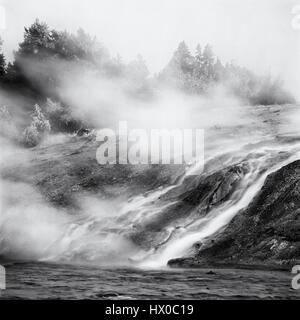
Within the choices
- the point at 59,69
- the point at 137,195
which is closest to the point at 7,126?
the point at 59,69

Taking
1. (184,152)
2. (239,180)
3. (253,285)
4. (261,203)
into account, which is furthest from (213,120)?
(253,285)

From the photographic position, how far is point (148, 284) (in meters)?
13.6

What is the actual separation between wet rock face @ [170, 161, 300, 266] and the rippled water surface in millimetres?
1702

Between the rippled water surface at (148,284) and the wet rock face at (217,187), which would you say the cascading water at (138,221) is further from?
the rippled water surface at (148,284)

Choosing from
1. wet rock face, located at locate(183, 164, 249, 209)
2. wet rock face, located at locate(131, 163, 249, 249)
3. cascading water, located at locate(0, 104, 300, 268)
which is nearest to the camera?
cascading water, located at locate(0, 104, 300, 268)

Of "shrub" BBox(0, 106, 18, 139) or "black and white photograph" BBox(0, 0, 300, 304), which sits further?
"shrub" BBox(0, 106, 18, 139)

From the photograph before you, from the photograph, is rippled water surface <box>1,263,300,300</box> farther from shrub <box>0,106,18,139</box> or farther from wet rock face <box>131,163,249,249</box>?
shrub <box>0,106,18,139</box>

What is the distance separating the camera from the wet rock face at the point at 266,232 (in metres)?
16.7

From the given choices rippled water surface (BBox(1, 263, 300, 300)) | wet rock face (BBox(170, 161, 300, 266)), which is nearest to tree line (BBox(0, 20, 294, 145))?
wet rock face (BBox(170, 161, 300, 266))

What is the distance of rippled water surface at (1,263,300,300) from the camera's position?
1184 cm

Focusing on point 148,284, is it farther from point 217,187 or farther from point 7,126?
point 7,126

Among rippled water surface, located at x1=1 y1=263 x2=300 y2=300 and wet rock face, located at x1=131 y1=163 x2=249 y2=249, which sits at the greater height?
wet rock face, located at x1=131 y1=163 x2=249 y2=249

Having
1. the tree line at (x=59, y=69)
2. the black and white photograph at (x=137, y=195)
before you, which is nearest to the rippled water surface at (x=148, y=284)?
the black and white photograph at (x=137, y=195)

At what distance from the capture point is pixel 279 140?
101 ft
